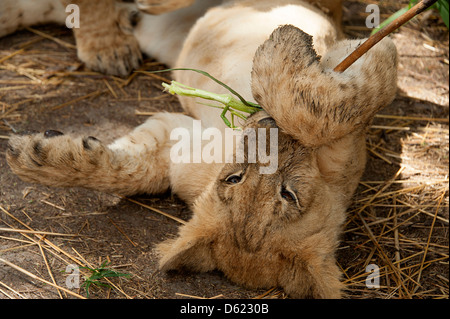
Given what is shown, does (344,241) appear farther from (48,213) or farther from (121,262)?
(48,213)

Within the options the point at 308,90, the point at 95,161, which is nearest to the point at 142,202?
the point at 95,161

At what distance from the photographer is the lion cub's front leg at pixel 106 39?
3.82 m

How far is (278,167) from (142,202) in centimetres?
107

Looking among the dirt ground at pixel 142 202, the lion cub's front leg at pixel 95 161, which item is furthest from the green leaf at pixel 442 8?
the lion cub's front leg at pixel 95 161

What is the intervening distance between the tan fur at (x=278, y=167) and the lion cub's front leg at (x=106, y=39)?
1053 mm

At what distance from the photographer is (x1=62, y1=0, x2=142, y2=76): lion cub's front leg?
382 centimetres

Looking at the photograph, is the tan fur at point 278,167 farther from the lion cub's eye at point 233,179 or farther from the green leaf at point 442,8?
the green leaf at point 442,8

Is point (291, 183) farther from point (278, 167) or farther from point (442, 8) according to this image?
point (442, 8)

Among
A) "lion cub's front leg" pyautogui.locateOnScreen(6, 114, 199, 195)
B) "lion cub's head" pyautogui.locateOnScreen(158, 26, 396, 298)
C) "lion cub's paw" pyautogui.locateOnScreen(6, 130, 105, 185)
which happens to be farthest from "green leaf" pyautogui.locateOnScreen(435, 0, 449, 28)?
"lion cub's paw" pyautogui.locateOnScreen(6, 130, 105, 185)

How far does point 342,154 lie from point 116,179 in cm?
115

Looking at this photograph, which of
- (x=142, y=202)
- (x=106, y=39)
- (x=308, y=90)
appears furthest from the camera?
(x=106, y=39)

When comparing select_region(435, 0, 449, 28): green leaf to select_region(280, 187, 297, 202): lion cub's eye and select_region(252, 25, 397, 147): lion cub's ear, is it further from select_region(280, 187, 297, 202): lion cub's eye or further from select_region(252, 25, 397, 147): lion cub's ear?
select_region(280, 187, 297, 202): lion cub's eye

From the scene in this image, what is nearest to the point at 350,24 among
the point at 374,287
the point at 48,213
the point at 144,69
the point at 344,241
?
the point at 144,69

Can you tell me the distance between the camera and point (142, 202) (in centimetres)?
307
